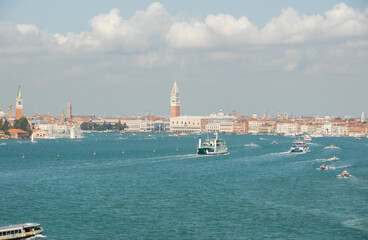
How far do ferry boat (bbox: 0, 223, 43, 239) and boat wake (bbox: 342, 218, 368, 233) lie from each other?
38.2 ft

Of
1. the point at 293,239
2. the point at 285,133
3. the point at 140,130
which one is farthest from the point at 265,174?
the point at 140,130

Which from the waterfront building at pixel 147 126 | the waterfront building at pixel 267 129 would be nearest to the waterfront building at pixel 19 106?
the waterfront building at pixel 147 126

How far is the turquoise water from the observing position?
72.6ft

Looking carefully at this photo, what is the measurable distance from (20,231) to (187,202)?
9162mm

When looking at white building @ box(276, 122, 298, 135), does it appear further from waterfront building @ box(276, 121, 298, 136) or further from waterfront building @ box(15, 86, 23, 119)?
waterfront building @ box(15, 86, 23, 119)

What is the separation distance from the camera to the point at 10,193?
1180 inches

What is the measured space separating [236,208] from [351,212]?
4921mm

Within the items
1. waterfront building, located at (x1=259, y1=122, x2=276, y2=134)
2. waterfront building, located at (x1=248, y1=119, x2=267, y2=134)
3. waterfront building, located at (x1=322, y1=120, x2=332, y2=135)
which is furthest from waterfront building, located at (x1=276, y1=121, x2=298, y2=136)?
waterfront building, located at (x1=322, y1=120, x2=332, y2=135)

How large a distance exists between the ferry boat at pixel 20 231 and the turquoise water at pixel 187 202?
2.27 feet

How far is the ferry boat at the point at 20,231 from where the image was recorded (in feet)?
67.4

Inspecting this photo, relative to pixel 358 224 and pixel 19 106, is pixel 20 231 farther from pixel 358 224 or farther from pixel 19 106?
pixel 19 106

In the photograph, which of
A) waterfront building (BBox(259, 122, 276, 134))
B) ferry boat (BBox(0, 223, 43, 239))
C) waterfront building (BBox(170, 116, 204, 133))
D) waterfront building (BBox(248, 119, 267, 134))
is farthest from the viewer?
waterfront building (BBox(170, 116, 204, 133))

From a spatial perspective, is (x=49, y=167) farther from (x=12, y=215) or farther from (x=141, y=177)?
(x=12, y=215)

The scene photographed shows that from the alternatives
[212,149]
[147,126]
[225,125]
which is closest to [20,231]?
[212,149]
